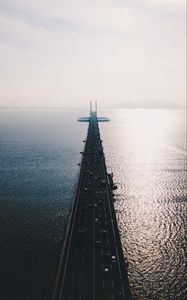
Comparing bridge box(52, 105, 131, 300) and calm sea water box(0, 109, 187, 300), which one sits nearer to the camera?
bridge box(52, 105, 131, 300)

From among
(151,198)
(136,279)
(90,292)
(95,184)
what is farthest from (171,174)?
(90,292)

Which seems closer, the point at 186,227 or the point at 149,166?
the point at 186,227

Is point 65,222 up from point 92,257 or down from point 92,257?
down

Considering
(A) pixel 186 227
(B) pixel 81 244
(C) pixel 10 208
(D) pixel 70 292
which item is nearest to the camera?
(D) pixel 70 292

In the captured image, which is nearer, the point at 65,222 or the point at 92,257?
the point at 92,257

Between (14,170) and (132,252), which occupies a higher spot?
(14,170)

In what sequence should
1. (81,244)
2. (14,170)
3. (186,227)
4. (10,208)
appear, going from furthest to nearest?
(14,170) < (10,208) < (186,227) < (81,244)

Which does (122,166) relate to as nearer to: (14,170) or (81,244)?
(14,170)

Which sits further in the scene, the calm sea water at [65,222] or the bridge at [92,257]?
the calm sea water at [65,222]
